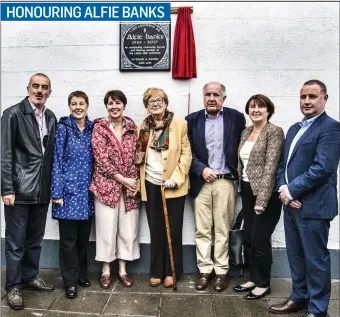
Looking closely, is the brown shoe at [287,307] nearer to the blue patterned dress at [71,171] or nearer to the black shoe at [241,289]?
the black shoe at [241,289]

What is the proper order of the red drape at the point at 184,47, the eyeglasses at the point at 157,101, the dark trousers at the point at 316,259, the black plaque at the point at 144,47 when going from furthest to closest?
the black plaque at the point at 144,47
the red drape at the point at 184,47
the eyeglasses at the point at 157,101
the dark trousers at the point at 316,259

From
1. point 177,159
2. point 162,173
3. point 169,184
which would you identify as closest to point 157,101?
point 177,159

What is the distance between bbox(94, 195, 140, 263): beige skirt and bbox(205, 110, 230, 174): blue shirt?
3.09 feet

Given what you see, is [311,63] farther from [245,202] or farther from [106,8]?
[106,8]

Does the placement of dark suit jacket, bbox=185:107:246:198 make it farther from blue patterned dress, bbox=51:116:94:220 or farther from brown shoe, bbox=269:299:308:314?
brown shoe, bbox=269:299:308:314

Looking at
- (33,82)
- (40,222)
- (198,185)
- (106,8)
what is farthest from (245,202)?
(106,8)

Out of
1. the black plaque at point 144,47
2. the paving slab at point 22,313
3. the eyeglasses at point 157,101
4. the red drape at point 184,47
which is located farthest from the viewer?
the black plaque at point 144,47

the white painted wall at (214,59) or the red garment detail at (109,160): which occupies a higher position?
the white painted wall at (214,59)

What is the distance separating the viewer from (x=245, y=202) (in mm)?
3783

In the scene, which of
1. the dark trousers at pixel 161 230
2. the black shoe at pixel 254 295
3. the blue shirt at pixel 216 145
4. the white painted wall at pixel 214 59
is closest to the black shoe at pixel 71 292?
the dark trousers at pixel 161 230

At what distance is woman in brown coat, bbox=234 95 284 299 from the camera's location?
3502mm

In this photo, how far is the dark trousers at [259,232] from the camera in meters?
3.58

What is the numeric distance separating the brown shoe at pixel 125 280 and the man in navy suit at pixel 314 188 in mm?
1715

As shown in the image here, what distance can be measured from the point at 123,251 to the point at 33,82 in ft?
6.18
